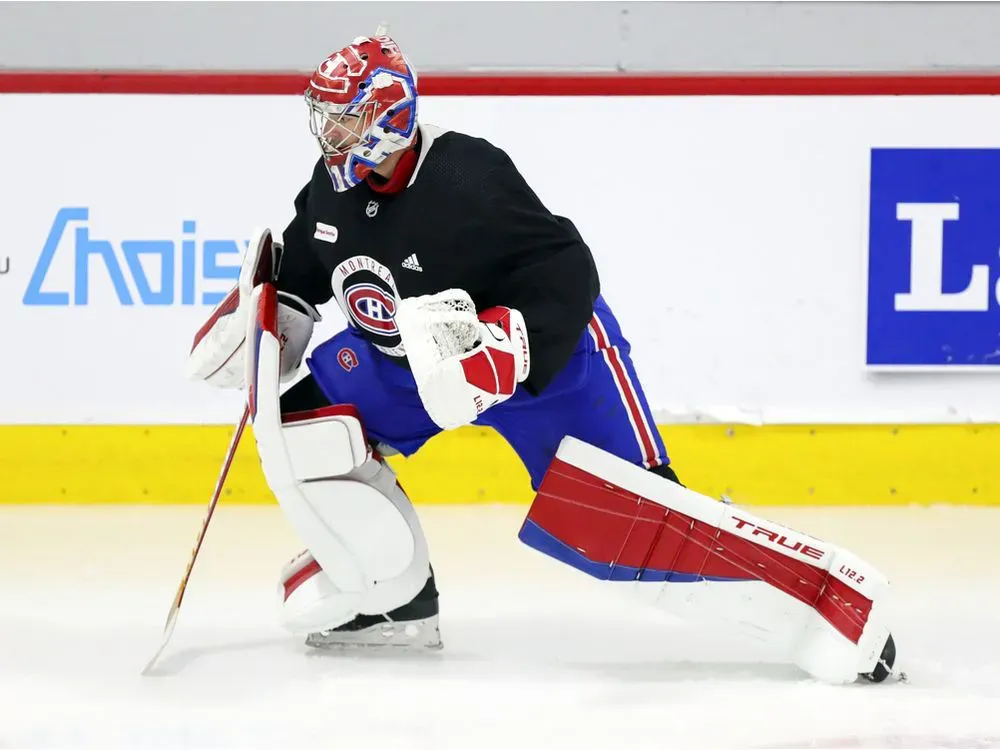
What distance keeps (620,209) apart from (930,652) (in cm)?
174

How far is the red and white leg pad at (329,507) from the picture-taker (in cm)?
199

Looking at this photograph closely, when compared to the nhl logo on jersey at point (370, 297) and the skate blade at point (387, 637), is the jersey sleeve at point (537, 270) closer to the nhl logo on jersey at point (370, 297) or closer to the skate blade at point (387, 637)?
the nhl logo on jersey at point (370, 297)

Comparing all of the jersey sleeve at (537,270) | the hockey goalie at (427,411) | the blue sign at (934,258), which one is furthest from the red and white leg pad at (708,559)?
the blue sign at (934,258)

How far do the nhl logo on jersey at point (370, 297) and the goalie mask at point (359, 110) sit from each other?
0.45 ft

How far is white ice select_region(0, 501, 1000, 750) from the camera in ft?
5.57

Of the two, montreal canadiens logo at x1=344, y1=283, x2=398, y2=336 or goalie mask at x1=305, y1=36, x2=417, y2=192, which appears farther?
montreal canadiens logo at x1=344, y1=283, x2=398, y2=336

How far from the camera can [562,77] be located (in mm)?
3529

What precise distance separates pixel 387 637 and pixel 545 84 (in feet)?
6.24

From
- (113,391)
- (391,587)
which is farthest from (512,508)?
(391,587)

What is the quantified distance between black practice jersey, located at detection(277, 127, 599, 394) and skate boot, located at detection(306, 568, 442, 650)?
516mm

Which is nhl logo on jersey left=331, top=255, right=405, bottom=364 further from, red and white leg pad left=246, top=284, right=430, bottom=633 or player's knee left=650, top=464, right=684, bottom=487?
player's knee left=650, top=464, right=684, bottom=487

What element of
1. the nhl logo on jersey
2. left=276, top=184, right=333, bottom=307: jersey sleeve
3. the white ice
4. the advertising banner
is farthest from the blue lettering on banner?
the nhl logo on jersey

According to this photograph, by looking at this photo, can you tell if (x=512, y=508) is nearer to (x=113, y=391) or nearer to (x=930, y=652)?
(x=113, y=391)

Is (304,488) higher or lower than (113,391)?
higher
